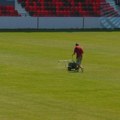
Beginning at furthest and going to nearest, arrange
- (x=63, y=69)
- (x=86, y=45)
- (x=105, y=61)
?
(x=86, y=45) → (x=105, y=61) → (x=63, y=69)

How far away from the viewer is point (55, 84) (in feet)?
81.7

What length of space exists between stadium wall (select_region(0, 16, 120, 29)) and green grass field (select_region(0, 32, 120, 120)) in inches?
A: 702

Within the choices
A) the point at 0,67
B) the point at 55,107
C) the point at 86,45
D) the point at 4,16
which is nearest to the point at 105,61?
the point at 0,67

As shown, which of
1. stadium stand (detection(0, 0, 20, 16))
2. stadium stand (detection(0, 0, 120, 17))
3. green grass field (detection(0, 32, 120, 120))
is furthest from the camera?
stadium stand (detection(0, 0, 120, 17))

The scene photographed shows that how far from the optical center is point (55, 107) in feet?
64.5

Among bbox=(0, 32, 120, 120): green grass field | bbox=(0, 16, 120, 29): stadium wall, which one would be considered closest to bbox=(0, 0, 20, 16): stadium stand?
bbox=(0, 16, 120, 29): stadium wall

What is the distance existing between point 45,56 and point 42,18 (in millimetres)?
27806

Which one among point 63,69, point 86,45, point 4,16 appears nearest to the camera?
point 63,69

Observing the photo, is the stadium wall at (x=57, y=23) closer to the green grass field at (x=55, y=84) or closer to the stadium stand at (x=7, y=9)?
the stadium stand at (x=7, y=9)

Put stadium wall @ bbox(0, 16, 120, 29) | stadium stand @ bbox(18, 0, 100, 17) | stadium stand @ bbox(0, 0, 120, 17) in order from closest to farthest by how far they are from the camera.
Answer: stadium wall @ bbox(0, 16, 120, 29)
stadium stand @ bbox(0, 0, 120, 17)
stadium stand @ bbox(18, 0, 100, 17)

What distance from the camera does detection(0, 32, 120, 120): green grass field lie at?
18.9 meters

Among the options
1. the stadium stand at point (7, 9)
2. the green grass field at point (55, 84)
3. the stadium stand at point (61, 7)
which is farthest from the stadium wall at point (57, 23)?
the green grass field at point (55, 84)

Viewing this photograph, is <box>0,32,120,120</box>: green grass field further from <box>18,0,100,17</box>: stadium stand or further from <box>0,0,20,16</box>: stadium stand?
<box>18,0,100,17</box>: stadium stand

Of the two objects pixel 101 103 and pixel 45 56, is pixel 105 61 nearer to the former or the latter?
pixel 45 56
